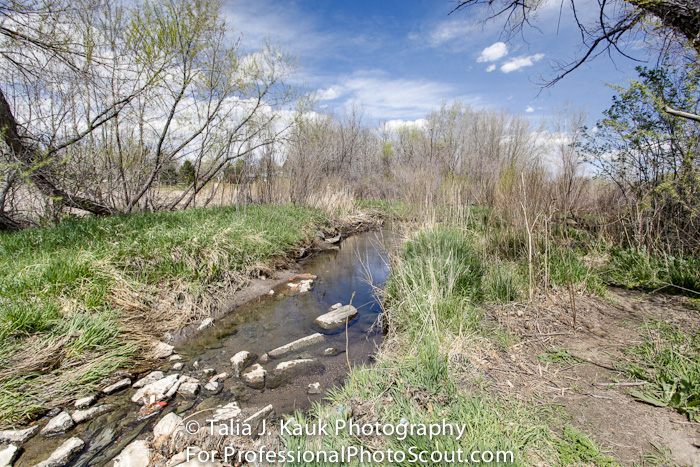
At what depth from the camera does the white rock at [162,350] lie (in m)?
3.51

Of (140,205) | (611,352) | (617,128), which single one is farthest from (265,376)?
(140,205)

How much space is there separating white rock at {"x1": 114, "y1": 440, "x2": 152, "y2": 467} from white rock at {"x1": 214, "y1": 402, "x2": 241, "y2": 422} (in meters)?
0.46

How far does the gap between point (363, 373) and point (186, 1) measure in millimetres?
9718

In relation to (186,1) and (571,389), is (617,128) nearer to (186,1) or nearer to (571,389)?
(571,389)

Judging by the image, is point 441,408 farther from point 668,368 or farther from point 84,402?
point 84,402

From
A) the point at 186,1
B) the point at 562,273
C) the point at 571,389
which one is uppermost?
the point at 186,1

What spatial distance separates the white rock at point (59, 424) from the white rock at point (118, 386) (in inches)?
13.8

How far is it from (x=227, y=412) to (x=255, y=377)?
0.57 metres

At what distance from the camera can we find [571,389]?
2119 mm

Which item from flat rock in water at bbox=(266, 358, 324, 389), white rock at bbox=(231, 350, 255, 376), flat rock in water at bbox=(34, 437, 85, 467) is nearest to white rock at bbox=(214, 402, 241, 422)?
flat rock in water at bbox=(266, 358, 324, 389)

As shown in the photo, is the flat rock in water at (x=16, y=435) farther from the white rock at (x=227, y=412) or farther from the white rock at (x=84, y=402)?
the white rock at (x=227, y=412)

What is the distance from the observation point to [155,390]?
2824 mm

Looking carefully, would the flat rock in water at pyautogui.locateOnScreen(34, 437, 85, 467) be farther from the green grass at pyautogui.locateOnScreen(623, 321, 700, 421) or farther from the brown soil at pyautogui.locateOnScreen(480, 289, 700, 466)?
the green grass at pyautogui.locateOnScreen(623, 321, 700, 421)

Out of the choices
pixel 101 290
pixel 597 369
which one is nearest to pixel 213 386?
pixel 101 290
